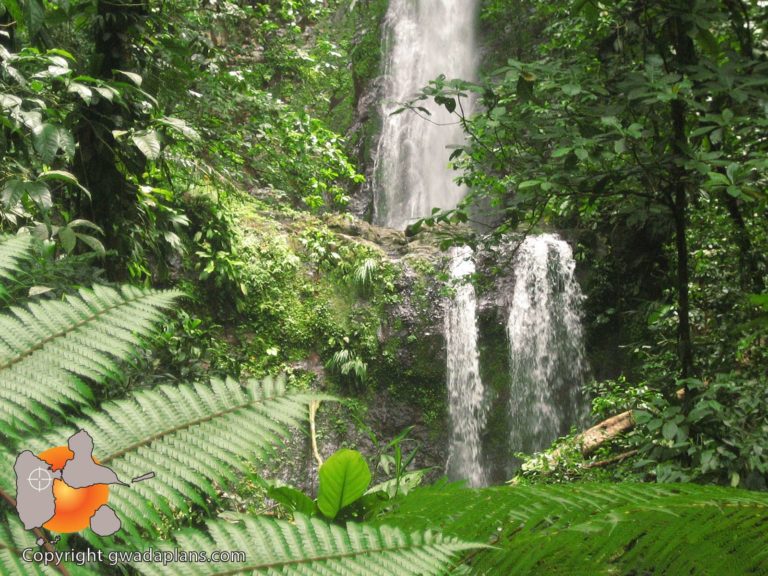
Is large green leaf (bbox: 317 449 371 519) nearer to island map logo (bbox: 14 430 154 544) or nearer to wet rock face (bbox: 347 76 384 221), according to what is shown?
island map logo (bbox: 14 430 154 544)

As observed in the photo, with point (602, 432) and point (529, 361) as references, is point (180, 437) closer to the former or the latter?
point (602, 432)

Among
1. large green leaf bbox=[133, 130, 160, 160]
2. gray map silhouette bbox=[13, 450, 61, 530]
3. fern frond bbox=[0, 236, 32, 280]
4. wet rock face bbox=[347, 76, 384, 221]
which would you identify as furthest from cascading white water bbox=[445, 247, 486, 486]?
gray map silhouette bbox=[13, 450, 61, 530]

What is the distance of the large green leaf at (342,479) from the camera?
1.11m

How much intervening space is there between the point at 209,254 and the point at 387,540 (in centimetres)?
704

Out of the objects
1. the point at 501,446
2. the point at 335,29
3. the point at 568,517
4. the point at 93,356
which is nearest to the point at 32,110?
the point at 93,356

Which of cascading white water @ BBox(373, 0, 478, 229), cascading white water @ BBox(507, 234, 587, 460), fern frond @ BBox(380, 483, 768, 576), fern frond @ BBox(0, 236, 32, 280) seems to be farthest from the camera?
cascading white water @ BBox(373, 0, 478, 229)

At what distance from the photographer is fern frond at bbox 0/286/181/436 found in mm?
641

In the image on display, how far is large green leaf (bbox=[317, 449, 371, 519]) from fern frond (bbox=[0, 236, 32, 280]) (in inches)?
24.4

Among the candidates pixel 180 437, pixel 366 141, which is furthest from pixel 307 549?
pixel 366 141

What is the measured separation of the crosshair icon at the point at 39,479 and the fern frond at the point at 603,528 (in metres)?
0.61

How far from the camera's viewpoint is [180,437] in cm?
69

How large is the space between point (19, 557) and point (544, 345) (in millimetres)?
8572

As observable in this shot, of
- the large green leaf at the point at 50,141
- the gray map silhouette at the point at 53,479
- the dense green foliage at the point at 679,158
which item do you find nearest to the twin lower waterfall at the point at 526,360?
the dense green foliage at the point at 679,158

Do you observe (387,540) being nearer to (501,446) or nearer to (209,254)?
(209,254)
